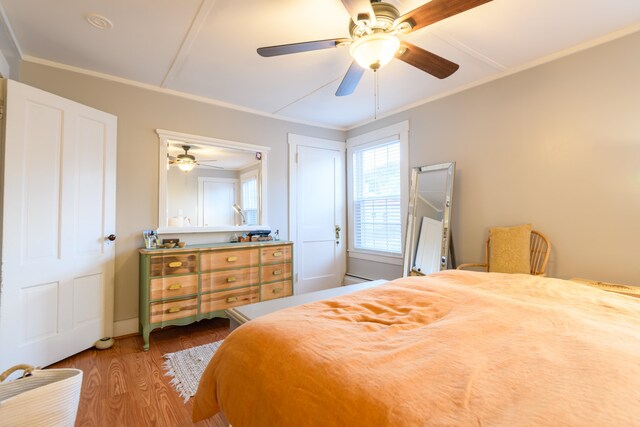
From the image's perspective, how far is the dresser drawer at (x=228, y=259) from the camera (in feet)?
9.66

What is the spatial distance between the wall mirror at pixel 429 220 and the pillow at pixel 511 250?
1.46 feet

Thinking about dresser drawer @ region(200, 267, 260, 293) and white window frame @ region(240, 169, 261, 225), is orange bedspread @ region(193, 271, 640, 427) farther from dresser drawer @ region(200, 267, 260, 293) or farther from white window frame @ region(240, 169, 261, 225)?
white window frame @ region(240, 169, 261, 225)

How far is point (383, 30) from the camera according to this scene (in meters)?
1.67

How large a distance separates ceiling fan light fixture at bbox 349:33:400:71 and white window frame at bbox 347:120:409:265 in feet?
6.95

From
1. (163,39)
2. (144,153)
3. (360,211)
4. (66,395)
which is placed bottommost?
(66,395)

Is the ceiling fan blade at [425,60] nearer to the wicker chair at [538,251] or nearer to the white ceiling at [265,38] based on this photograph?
the white ceiling at [265,38]

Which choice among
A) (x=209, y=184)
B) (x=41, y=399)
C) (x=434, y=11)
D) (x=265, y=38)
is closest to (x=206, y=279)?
(x=209, y=184)

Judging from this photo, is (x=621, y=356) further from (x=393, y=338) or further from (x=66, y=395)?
(x=66, y=395)

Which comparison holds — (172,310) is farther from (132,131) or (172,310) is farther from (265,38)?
(265,38)

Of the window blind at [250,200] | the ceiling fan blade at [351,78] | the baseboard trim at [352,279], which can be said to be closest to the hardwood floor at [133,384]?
the window blind at [250,200]

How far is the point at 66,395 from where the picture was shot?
4.79 feet

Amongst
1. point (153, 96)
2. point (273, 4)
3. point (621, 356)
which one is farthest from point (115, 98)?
point (621, 356)

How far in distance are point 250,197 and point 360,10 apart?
2.69 meters

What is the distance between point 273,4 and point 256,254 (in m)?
2.33
